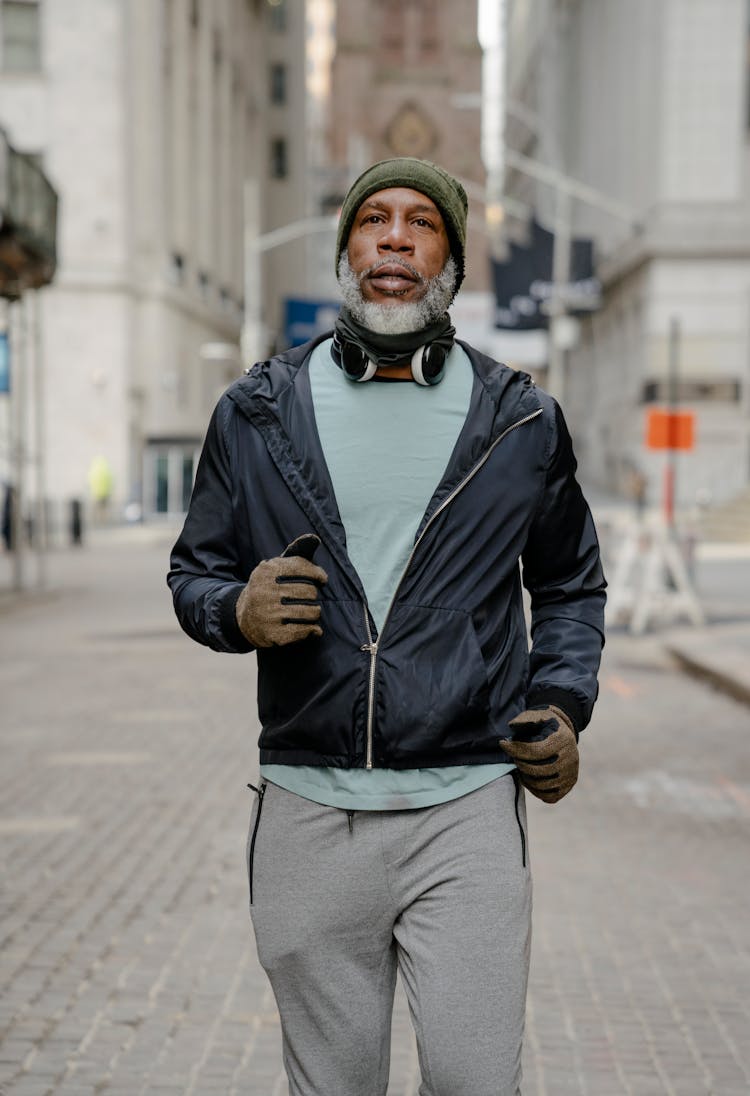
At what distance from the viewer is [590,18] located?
199 ft

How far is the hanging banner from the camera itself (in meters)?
40.8

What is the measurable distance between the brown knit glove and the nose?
2.84 ft

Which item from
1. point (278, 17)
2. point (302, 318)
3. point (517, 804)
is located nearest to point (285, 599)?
point (517, 804)

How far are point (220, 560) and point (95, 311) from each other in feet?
145

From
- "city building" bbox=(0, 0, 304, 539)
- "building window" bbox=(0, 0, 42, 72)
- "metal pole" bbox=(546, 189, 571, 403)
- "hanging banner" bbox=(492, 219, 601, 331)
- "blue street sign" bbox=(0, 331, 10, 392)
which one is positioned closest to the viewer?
"blue street sign" bbox=(0, 331, 10, 392)

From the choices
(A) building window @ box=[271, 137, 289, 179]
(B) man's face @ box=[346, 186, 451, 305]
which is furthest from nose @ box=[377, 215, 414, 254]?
(A) building window @ box=[271, 137, 289, 179]

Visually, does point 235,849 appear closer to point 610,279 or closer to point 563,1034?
point 563,1034

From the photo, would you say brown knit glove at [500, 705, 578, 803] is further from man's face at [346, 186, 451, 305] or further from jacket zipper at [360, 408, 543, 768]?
man's face at [346, 186, 451, 305]

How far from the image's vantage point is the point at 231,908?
6.30 m

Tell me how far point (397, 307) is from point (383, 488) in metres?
0.33

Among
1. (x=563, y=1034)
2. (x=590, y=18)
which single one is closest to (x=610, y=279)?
(x=590, y=18)

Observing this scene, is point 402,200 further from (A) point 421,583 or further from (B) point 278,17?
(B) point 278,17

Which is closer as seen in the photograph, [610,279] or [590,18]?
[610,279]

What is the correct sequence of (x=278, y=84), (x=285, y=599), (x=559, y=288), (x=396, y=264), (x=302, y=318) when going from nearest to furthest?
(x=285, y=599), (x=396, y=264), (x=559, y=288), (x=302, y=318), (x=278, y=84)
